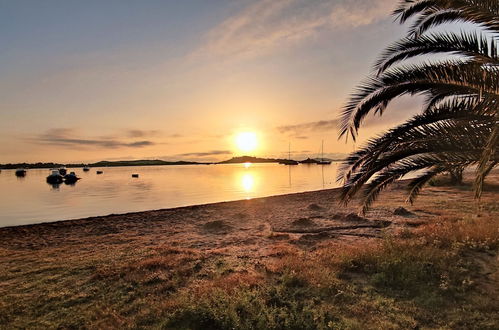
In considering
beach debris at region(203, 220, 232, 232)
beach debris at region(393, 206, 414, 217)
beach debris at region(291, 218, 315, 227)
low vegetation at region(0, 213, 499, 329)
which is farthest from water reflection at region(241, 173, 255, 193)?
low vegetation at region(0, 213, 499, 329)

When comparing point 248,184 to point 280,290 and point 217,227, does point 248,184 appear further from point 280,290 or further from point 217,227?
point 280,290

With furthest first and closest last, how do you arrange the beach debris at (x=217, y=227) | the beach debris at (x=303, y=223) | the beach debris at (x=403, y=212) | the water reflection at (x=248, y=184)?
the water reflection at (x=248, y=184)
the beach debris at (x=403, y=212)
the beach debris at (x=217, y=227)
the beach debris at (x=303, y=223)

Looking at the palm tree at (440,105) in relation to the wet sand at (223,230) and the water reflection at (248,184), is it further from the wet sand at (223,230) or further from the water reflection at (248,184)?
the water reflection at (248,184)

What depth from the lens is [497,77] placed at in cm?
550

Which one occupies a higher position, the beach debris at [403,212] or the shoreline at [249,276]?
the beach debris at [403,212]

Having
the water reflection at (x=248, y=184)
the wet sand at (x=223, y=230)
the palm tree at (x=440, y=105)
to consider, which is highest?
the palm tree at (x=440, y=105)

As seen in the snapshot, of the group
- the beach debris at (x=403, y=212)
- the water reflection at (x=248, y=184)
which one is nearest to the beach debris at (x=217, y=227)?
the beach debris at (x=403, y=212)

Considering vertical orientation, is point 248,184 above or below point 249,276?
above

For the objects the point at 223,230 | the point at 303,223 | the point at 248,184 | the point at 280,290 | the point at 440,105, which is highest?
the point at 440,105

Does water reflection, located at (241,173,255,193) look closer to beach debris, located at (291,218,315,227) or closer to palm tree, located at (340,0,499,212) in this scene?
beach debris, located at (291,218,315,227)

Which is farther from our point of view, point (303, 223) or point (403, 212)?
point (403, 212)

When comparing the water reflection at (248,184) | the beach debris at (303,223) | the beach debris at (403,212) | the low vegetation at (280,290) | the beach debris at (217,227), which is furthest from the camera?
the water reflection at (248,184)

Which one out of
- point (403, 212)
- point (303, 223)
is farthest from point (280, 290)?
point (403, 212)

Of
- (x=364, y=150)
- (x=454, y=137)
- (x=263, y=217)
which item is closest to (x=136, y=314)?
(x=364, y=150)
